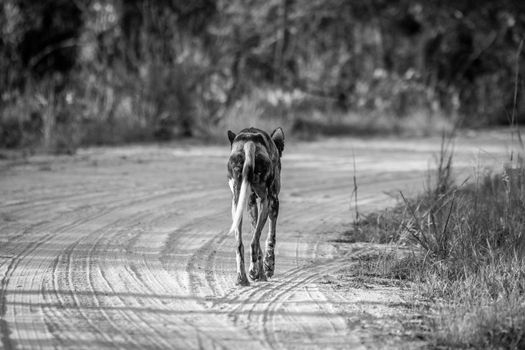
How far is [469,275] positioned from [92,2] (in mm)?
14917

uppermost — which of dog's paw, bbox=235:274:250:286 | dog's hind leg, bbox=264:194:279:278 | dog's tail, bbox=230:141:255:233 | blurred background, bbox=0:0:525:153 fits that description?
blurred background, bbox=0:0:525:153

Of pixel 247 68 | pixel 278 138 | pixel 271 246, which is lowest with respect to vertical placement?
pixel 271 246

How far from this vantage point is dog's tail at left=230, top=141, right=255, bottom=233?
5699 millimetres

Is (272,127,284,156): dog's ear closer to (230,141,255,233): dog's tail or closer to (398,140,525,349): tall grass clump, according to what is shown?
(230,141,255,233): dog's tail

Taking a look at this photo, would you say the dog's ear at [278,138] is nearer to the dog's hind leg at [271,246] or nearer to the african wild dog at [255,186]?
the african wild dog at [255,186]

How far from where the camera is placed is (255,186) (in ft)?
19.6

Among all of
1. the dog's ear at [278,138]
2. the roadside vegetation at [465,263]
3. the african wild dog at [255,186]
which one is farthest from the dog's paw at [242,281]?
the dog's ear at [278,138]

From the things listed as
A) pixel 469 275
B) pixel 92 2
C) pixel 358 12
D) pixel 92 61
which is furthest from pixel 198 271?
pixel 358 12

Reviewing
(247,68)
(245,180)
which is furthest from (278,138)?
(247,68)

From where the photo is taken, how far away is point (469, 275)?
5906 millimetres

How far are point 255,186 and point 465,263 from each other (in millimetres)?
1572

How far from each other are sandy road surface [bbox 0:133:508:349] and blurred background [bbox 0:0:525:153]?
11.5 ft

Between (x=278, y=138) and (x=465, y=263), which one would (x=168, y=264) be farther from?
(x=465, y=263)

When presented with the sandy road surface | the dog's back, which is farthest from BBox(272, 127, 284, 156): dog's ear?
the sandy road surface
